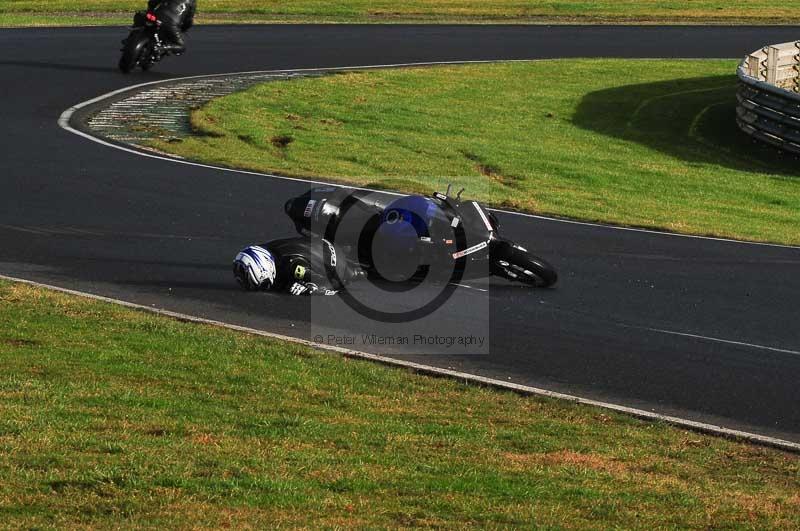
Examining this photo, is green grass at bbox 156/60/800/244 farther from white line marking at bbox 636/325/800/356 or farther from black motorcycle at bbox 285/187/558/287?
white line marking at bbox 636/325/800/356

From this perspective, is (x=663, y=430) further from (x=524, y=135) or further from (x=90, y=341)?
(x=524, y=135)

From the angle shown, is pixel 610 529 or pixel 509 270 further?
pixel 509 270

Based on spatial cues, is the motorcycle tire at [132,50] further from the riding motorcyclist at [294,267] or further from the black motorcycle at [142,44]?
the riding motorcyclist at [294,267]

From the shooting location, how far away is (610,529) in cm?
668

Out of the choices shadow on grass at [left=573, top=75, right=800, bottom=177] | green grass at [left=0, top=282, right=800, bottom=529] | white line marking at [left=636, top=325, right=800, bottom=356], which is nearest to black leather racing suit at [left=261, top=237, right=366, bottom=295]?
green grass at [left=0, top=282, right=800, bottom=529]

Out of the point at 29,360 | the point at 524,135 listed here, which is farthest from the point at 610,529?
the point at 524,135

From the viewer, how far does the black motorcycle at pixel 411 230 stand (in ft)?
40.5

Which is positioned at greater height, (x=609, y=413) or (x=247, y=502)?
(x=247, y=502)

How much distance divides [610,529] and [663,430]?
2.60 metres

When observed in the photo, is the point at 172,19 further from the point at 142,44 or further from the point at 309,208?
the point at 309,208

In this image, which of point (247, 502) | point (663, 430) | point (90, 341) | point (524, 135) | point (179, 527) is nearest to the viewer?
point (179, 527)

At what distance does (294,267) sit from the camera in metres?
12.3

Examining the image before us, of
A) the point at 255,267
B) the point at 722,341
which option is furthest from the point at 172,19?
the point at 722,341

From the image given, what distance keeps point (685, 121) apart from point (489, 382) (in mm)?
18553
